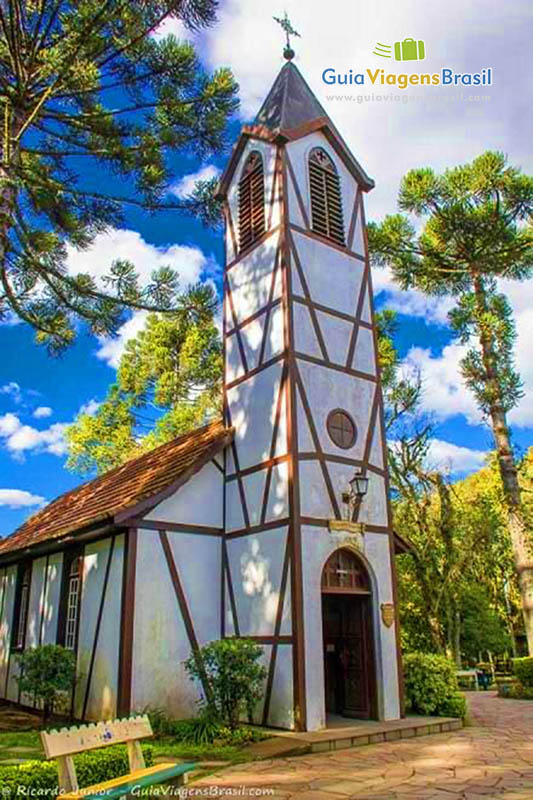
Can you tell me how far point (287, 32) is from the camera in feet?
49.5

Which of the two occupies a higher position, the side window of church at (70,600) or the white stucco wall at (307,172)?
the white stucco wall at (307,172)

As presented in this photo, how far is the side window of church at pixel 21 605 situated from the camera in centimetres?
1366

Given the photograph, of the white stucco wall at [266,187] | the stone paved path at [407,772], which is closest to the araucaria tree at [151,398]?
the white stucco wall at [266,187]

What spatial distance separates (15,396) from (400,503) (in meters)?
13.8

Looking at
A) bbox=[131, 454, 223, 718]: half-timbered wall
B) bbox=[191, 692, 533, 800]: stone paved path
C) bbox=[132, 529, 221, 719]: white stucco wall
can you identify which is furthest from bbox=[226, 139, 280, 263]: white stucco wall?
bbox=[191, 692, 533, 800]: stone paved path

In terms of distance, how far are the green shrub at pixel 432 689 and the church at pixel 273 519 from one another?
55cm

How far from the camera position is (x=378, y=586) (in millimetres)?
10773

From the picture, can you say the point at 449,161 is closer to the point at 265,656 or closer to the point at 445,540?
the point at 445,540

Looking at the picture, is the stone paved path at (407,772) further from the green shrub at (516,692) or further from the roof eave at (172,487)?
the green shrub at (516,692)

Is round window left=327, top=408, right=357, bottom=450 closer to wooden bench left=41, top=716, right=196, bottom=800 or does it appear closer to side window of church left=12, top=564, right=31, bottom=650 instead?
wooden bench left=41, top=716, right=196, bottom=800

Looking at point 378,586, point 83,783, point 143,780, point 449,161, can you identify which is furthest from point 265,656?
point 449,161

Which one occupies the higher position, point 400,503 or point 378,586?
point 400,503

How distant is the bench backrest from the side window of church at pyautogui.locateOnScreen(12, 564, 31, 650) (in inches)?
367

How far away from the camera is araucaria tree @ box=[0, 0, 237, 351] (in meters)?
9.26
